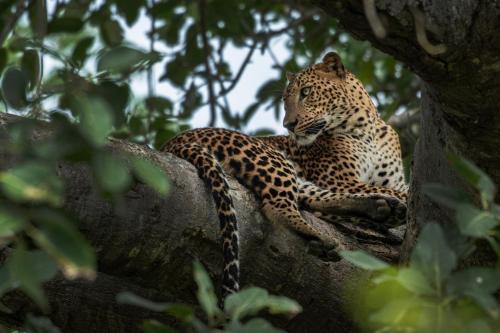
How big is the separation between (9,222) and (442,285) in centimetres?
117

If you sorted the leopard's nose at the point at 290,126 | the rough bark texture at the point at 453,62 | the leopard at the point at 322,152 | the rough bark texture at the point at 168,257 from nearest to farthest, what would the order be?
the rough bark texture at the point at 453,62 < the rough bark texture at the point at 168,257 < the leopard at the point at 322,152 < the leopard's nose at the point at 290,126

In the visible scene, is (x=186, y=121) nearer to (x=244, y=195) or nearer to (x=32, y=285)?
→ (x=244, y=195)

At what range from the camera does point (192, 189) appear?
4.91 metres

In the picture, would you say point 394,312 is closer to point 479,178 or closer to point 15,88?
point 479,178

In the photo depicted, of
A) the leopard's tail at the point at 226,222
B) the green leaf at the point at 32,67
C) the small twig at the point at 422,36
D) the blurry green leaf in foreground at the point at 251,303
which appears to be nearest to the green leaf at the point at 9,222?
the green leaf at the point at 32,67

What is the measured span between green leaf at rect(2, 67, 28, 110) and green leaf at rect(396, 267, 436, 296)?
111cm

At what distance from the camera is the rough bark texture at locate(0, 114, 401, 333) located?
4.53 metres

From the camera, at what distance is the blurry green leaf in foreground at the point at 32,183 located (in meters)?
2.33

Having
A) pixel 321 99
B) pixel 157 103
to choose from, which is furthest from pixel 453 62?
pixel 321 99

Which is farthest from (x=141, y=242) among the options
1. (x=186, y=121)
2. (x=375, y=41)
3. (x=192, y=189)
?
(x=186, y=121)

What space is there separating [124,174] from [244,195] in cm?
311

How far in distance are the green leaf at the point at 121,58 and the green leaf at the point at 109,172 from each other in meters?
0.34

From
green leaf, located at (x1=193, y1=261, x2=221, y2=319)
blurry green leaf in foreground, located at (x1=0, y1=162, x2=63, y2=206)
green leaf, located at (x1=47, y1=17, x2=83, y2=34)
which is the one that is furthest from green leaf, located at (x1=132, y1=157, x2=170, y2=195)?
green leaf, located at (x1=47, y1=17, x2=83, y2=34)

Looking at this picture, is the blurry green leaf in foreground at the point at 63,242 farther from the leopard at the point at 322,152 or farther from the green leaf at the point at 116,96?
the leopard at the point at 322,152
